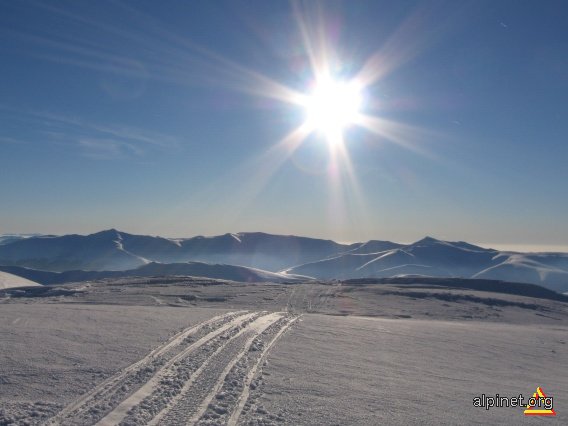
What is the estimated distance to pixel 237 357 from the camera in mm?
11414

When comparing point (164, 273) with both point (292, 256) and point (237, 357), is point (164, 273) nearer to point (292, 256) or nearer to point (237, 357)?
point (237, 357)

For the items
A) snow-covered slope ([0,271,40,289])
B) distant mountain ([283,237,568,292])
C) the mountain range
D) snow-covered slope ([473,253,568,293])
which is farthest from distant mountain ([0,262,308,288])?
snow-covered slope ([473,253,568,293])

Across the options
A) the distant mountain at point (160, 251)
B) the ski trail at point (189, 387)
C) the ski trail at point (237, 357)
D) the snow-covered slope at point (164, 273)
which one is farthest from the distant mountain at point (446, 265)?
the ski trail at point (189, 387)

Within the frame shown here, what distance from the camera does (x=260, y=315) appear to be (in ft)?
65.6

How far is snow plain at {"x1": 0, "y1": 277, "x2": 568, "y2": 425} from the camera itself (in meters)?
7.96

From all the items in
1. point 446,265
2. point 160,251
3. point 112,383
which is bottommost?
point 112,383

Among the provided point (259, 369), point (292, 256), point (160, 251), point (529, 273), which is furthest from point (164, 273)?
point (529, 273)

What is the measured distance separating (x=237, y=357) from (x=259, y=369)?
1074 mm

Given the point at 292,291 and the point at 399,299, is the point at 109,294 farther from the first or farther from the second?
the point at 399,299

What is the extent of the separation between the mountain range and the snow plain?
7468cm

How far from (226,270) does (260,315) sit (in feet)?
193

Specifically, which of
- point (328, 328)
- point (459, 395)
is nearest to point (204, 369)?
point (459, 395)

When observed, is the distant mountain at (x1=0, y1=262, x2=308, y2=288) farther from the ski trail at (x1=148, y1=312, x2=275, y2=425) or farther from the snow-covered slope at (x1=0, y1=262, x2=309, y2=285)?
the ski trail at (x1=148, y1=312, x2=275, y2=425)

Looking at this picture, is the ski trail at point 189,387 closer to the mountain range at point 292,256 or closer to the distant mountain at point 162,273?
the distant mountain at point 162,273
